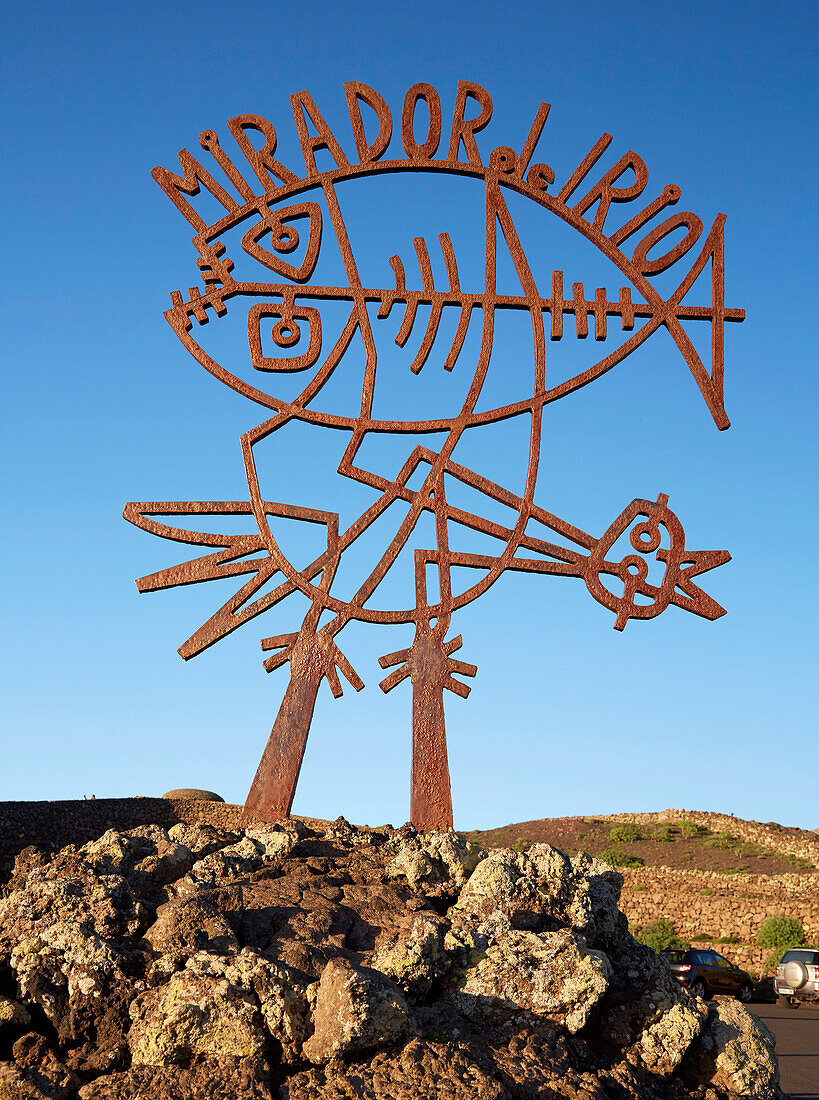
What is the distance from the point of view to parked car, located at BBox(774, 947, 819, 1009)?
16.8 m

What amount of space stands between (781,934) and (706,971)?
4.48 metres

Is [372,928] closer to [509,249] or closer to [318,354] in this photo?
[318,354]

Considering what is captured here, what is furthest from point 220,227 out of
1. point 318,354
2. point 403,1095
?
point 403,1095

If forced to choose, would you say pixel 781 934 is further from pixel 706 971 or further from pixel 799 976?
pixel 706 971

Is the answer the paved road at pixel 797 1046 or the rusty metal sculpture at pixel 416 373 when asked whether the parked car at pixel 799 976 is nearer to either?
the paved road at pixel 797 1046

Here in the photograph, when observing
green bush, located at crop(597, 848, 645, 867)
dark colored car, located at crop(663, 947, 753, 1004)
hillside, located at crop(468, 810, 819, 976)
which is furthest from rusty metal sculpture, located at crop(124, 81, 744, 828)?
green bush, located at crop(597, 848, 645, 867)

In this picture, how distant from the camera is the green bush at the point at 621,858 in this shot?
79.0 feet

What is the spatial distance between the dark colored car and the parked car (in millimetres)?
679

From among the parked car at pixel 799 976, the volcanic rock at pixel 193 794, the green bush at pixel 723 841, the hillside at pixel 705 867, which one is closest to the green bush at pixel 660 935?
the hillside at pixel 705 867

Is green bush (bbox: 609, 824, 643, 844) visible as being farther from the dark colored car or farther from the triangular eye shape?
the triangular eye shape

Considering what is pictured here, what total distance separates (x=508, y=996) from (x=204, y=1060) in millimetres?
1368

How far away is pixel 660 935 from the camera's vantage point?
20.6 m

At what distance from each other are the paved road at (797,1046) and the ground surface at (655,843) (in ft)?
22.8

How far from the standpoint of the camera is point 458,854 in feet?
19.1
